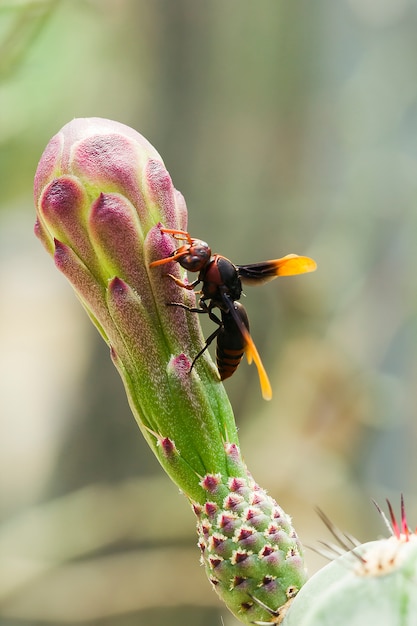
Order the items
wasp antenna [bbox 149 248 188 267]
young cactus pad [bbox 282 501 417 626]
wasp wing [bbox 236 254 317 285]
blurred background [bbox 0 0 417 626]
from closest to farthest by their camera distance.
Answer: young cactus pad [bbox 282 501 417 626] → wasp antenna [bbox 149 248 188 267] → wasp wing [bbox 236 254 317 285] → blurred background [bbox 0 0 417 626]

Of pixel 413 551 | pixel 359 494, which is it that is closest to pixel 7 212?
pixel 359 494

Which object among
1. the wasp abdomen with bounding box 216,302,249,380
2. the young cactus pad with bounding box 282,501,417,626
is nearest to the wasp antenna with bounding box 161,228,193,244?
the wasp abdomen with bounding box 216,302,249,380

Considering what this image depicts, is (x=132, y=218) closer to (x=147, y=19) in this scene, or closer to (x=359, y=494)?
(x=147, y=19)

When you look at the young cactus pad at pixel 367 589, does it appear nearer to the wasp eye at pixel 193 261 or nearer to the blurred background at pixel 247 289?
the wasp eye at pixel 193 261

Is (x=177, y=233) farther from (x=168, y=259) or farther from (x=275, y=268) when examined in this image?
(x=275, y=268)

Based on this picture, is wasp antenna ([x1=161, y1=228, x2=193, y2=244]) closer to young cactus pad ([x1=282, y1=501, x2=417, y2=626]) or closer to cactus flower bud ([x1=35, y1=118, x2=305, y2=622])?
cactus flower bud ([x1=35, y1=118, x2=305, y2=622])

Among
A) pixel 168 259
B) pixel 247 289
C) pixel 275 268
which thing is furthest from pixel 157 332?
pixel 247 289

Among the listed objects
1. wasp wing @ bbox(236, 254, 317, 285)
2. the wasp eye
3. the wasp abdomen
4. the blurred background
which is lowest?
the blurred background
